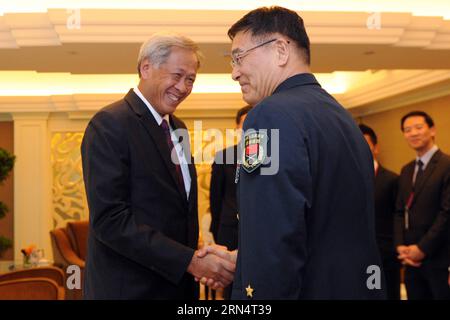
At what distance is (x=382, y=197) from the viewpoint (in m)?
3.91

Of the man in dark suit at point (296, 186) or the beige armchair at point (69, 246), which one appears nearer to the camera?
the man in dark suit at point (296, 186)

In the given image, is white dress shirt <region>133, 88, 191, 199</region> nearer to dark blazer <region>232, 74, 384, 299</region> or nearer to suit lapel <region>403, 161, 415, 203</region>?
dark blazer <region>232, 74, 384, 299</region>

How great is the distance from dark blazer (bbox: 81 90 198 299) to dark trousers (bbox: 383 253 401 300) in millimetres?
2463

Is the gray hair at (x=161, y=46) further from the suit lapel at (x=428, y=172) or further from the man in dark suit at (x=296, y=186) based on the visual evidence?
the suit lapel at (x=428, y=172)

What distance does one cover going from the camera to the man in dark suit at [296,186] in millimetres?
1179

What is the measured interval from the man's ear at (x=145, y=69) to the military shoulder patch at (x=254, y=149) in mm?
658

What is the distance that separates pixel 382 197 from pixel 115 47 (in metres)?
2.10

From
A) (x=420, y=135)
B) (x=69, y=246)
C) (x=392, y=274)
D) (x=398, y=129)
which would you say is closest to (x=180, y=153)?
(x=420, y=135)

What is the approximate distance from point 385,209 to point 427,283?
1.87 ft

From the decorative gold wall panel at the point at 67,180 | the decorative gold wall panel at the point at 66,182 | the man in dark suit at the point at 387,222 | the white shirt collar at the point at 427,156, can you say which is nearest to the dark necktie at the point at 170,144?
the white shirt collar at the point at 427,156

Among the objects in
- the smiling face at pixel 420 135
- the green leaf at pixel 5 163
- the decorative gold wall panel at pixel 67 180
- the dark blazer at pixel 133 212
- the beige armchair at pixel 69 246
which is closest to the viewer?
the dark blazer at pixel 133 212

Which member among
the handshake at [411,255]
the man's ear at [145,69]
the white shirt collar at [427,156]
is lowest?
the handshake at [411,255]

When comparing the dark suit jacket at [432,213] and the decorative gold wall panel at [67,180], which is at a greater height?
the decorative gold wall panel at [67,180]

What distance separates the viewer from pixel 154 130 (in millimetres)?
1739
